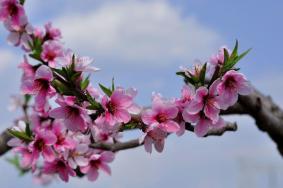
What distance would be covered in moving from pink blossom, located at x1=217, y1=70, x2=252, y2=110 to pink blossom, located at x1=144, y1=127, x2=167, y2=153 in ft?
0.75

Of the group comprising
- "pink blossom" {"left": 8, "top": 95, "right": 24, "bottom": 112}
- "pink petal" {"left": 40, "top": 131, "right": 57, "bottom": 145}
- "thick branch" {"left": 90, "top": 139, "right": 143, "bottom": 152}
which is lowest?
"pink blossom" {"left": 8, "top": 95, "right": 24, "bottom": 112}

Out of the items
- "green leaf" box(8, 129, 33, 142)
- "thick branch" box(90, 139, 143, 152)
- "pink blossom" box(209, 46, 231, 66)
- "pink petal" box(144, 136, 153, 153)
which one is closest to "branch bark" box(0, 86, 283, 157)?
"thick branch" box(90, 139, 143, 152)

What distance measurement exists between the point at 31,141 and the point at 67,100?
401 millimetres

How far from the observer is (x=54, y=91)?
2121 mm

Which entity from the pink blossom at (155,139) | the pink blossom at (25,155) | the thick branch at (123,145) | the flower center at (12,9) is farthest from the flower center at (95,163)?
the pink blossom at (155,139)

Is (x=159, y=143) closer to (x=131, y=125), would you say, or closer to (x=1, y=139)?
(x=131, y=125)

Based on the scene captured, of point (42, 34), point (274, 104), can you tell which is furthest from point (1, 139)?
point (274, 104)

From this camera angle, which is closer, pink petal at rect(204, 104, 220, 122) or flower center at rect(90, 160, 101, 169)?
pink petal at rect(204, 104, 220, 122)

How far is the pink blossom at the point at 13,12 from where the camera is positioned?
2.73 m

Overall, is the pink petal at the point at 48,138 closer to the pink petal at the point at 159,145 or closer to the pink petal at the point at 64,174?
the pink petal at the point at 64,174

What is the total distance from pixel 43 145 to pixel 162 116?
0.61 m

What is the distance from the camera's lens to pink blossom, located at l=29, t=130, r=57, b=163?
2.34m

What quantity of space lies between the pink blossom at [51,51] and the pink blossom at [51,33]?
17 centimetres

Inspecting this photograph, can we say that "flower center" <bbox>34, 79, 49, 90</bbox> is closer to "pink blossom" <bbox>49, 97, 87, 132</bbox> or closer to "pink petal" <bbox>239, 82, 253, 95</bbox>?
"pink blossom" <bbox>49, 97, 87, 132</bbox>
